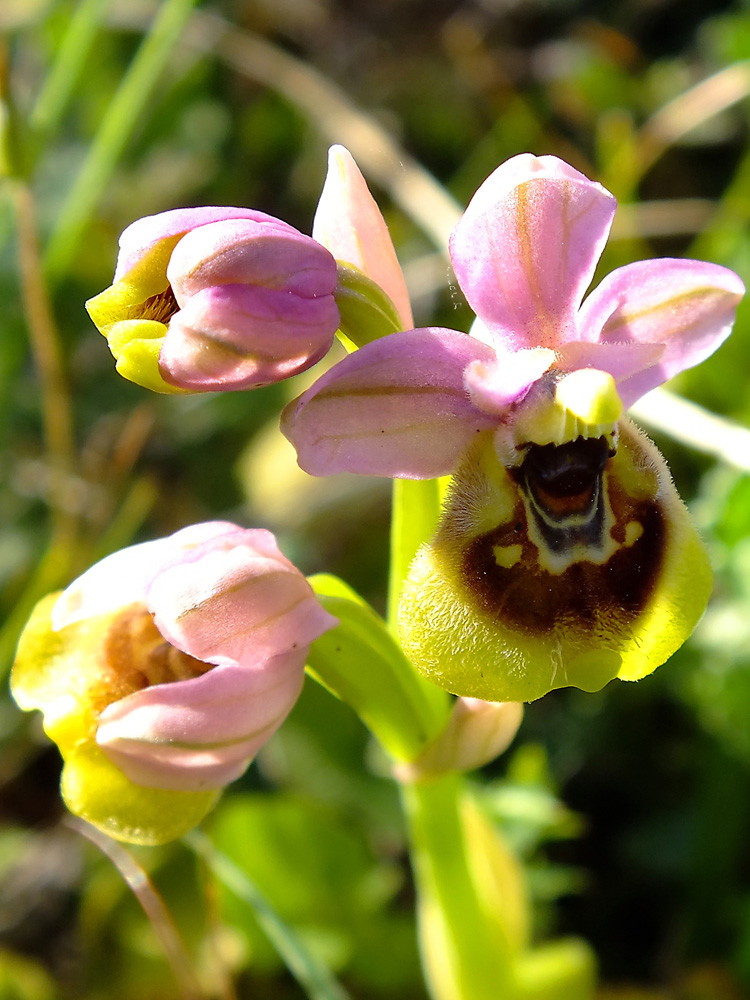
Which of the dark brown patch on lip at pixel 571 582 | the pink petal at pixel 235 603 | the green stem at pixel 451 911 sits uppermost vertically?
the dark brown patch on lip at pixel 571 582

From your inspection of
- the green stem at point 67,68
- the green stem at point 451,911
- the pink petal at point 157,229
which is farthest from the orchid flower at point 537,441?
the green stem at point 67,68

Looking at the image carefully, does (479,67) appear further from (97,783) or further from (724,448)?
(97,783)

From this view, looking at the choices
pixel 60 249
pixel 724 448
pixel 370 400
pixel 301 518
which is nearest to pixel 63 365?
pixel 60 249

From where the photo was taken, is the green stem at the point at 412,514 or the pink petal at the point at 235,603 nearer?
the pink petal at the point at 235,603

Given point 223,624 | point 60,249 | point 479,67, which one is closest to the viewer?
point 223,624

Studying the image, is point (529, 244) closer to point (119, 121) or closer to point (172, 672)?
point (172, 672)

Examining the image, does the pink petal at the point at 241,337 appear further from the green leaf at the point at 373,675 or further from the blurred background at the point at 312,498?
the blurred background at the point at 312,498

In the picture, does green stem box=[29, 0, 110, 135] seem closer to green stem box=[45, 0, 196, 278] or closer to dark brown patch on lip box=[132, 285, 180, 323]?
green stem box=[45, 0, 196, 278]
